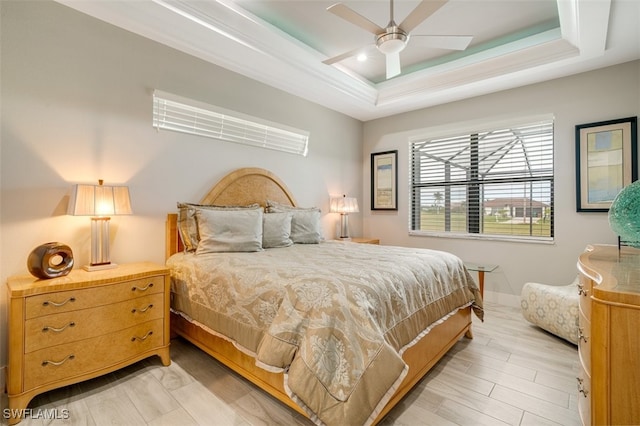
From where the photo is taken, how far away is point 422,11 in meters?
1.91

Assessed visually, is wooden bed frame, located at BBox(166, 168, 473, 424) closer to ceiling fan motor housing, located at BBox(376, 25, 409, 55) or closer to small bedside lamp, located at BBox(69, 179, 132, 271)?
small bedside lamp, located at BBox(69, 179, 132, 271)

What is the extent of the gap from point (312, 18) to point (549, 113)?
2.86 m

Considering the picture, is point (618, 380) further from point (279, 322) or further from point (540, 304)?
point (540, 304)

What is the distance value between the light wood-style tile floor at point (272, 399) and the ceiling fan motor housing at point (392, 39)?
241 cm

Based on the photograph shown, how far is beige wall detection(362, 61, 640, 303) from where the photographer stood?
3.12 metres

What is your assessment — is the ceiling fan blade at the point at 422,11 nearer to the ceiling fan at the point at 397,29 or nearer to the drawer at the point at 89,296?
the ceiling fan at the point at 397,29

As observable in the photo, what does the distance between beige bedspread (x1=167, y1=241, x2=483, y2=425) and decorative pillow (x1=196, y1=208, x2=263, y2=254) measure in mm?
144

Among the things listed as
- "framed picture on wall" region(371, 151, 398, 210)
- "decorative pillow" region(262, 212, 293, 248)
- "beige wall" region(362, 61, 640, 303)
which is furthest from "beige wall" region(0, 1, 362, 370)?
"beige wall" region(362, 61, 640, 303)

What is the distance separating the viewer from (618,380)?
101 centimetres

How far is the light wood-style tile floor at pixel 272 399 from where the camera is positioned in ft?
5.52

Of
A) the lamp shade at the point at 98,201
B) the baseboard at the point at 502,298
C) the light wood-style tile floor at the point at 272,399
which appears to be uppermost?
the lamp shade at the point at 98,201

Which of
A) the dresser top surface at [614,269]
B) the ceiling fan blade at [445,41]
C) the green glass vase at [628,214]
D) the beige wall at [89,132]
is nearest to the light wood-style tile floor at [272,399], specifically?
the beige wall at [89,132]

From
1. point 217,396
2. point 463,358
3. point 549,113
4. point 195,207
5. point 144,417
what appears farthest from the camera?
point 549,113

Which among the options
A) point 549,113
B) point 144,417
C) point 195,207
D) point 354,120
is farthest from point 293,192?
point 549,113
